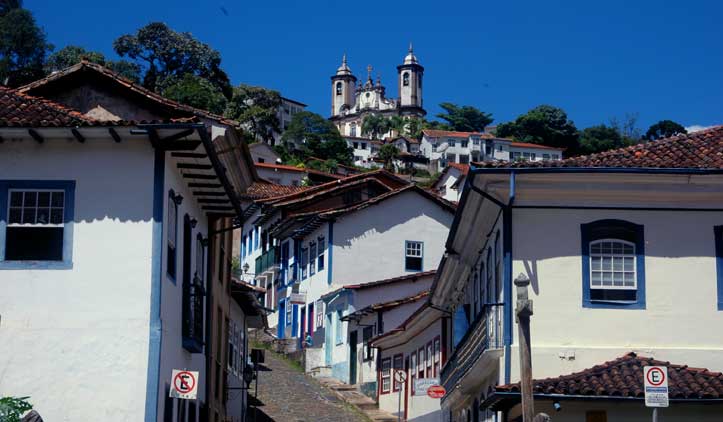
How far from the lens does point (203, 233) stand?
2562cm

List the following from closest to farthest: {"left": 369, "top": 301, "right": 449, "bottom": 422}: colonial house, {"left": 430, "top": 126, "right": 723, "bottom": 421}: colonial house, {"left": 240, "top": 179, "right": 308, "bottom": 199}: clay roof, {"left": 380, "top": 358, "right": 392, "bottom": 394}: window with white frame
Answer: {"left": 430, "top": 126, "right": 723, "bottom": 421}: colonial house → {"left": 369, "top": 301, "right": 449, "bottom": 422}: colonial house → {"left": 380, "top": 358, "right": 392, "bottom": 394}: window with white frame → {"left": 240, "top": 179, "right": 308, "bottom": 199}: clay roof

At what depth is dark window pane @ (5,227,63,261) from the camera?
19406mm

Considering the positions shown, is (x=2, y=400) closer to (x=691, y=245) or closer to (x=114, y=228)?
(x=114, y=228)

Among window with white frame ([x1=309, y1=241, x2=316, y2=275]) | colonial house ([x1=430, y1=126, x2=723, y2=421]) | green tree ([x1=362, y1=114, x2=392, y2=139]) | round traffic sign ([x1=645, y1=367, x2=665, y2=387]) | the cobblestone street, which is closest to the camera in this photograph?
round traffic sign ([x1=645, y1=367, x2=665, y2=387])

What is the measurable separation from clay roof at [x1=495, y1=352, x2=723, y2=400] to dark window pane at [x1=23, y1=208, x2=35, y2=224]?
801 cm

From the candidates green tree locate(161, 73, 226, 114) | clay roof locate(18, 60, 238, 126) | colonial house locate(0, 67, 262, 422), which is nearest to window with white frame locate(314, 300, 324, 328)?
clay roof locate(18, 60, 238, 126)

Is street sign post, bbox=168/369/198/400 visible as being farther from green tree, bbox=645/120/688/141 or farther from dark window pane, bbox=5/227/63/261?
green tree, bbox=645/120/688/141

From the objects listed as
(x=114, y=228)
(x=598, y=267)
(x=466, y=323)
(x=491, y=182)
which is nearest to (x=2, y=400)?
(x=114, y=228)

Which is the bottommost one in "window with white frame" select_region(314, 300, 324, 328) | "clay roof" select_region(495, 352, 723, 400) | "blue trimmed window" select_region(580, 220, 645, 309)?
"clay roof" select_region(495, 352, 723, 400)

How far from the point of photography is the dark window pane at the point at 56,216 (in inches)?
769

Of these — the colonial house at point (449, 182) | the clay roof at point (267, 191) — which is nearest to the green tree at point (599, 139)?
the colonial house at point (449, 182)

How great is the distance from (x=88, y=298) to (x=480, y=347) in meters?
8.34

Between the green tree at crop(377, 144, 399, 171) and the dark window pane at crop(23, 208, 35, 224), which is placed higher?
the green tree at crop(377, 144, 399, 171)

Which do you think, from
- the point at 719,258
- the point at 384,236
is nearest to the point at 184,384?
the point at 719,258
